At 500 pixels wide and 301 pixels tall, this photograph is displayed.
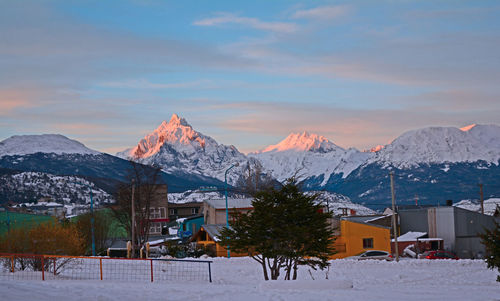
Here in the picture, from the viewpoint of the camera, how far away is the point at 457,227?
7912cm

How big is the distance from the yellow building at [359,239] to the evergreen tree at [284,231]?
38.4 metres

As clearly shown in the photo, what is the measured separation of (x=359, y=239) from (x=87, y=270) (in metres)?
37.8

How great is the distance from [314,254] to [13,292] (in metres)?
13.9

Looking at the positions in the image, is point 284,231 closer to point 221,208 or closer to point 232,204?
point 221,208

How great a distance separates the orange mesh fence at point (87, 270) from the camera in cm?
3325

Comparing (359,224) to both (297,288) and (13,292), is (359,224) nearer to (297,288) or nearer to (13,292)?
(297,288)

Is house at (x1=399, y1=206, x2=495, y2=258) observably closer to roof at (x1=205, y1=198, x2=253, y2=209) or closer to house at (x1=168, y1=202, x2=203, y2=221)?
roof at (x1=205, y1=198, x2=253, y2=209)

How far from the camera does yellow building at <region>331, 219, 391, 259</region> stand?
2721 inches

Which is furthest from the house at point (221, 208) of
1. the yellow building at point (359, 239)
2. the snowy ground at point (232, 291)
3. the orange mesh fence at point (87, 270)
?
the snowy ground at point (232, 291)

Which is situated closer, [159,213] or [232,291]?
[232,291]

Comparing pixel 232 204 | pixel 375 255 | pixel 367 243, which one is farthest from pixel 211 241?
pixel 367 243

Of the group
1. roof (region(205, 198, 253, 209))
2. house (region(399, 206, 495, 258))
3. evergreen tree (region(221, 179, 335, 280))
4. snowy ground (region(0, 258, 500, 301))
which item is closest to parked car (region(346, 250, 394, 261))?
house (region(399, 206, 495, 258))

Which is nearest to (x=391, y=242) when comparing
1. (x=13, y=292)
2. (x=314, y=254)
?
(x=314, y=254)

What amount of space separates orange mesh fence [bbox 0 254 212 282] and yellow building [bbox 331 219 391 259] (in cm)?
3017
